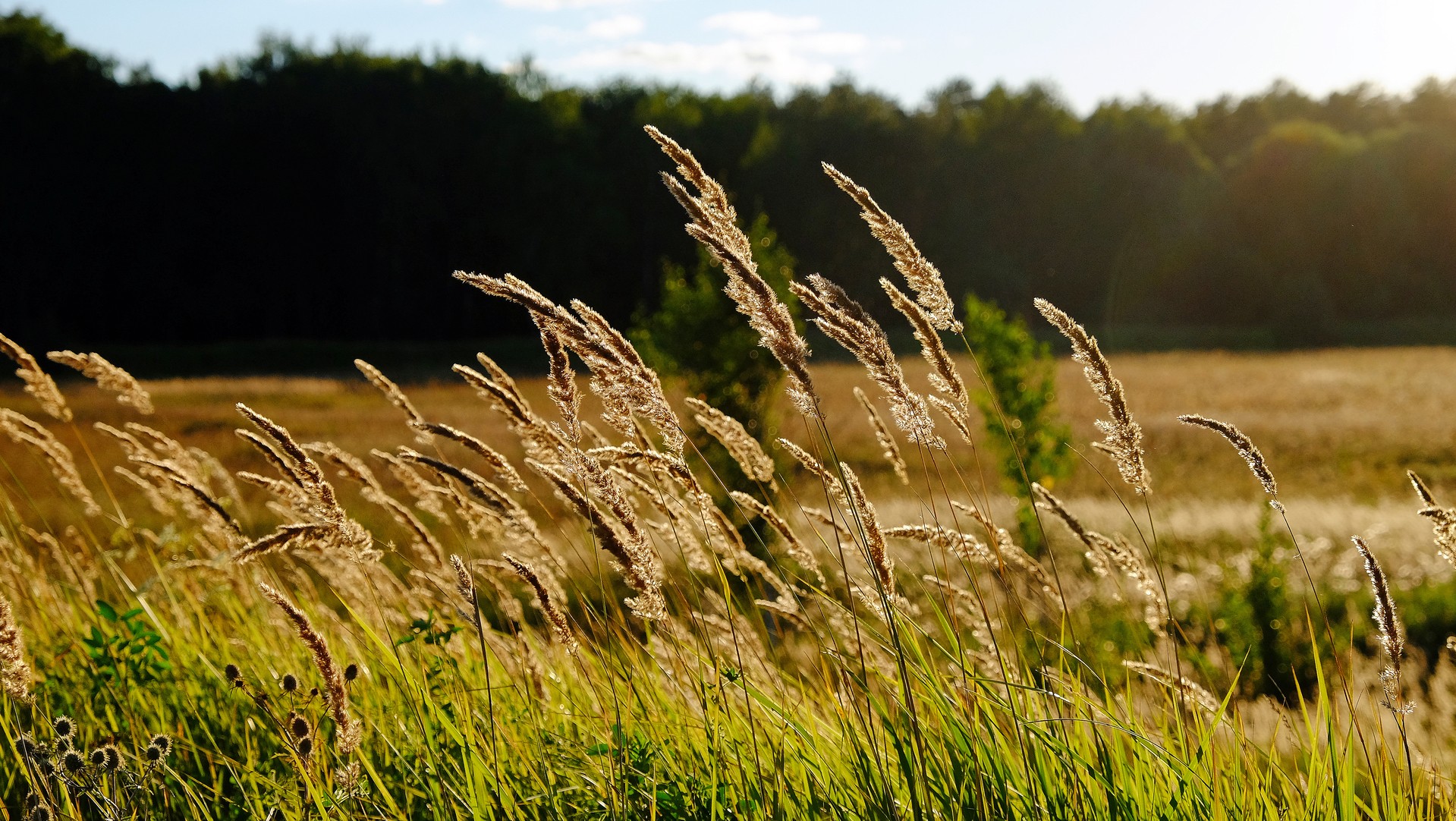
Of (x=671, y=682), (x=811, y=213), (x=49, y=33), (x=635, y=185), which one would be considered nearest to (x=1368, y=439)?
(x=671, y=682)

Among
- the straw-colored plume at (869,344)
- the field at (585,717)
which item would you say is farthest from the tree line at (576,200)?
the straw-colored plume at (869,344)

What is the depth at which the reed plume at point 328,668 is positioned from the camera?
1.78 metres

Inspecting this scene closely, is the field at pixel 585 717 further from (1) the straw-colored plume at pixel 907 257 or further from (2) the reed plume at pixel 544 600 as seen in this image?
(1) the straw-colored plume at pixel 907 257

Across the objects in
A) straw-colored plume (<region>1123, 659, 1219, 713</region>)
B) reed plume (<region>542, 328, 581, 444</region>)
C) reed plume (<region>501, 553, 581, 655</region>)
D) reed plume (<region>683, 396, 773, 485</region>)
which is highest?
reed plume (<region>542, 328, 581, 444</region>)

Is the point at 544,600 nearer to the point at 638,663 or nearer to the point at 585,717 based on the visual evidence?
the point at 585,717

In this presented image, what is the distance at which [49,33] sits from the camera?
4884 cm

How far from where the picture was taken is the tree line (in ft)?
156

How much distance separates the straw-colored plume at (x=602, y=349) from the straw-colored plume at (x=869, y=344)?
33 centimetres

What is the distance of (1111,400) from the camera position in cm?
194

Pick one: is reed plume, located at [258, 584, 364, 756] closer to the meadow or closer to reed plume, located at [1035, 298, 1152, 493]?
the meadow

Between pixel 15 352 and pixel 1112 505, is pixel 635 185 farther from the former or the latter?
pixel 15 352

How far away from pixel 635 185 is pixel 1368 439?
41602 millimetres

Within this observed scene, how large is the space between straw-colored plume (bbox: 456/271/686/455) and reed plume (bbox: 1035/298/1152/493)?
754mm

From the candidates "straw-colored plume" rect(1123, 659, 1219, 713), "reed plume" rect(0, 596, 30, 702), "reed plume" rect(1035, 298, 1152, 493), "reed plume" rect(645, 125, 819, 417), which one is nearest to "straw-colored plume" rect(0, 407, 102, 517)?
"reed plume" rect(0, 596, 30, 702)
